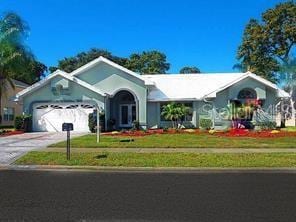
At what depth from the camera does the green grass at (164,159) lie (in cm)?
1559

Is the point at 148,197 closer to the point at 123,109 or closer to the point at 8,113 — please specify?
the point at 123,109

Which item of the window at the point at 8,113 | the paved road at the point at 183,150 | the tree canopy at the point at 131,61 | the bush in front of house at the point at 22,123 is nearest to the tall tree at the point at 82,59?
the tree canopy at the point at 131,61

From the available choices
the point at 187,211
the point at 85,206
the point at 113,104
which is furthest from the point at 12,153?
the point at 113,104

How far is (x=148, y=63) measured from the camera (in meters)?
84.8

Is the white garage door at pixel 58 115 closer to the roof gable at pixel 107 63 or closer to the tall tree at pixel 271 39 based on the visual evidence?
the roof gable at pixel 107 63

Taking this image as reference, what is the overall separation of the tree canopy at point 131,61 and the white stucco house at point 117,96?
138ft

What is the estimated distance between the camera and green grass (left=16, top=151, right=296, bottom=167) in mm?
15594

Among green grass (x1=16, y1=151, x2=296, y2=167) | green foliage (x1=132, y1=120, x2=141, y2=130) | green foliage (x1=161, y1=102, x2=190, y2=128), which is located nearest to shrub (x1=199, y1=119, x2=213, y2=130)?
green foliage (x1=161, y1=102, x2=190, y2=128)

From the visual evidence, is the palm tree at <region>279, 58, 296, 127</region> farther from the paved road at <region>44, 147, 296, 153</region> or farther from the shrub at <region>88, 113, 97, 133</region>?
the paved road at <region>44, 147, 296, 153</region>

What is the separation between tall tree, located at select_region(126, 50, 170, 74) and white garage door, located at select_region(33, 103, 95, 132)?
43512 millimetres

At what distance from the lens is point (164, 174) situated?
14.1 meters

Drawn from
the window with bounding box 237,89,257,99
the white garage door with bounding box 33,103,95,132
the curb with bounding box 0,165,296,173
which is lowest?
the curb with bounding box 0,165,296,173

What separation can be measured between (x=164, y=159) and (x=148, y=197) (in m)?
6.63

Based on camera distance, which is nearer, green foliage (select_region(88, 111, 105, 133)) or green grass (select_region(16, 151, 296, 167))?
green grass (select_region(16, 151, 296, 167))
